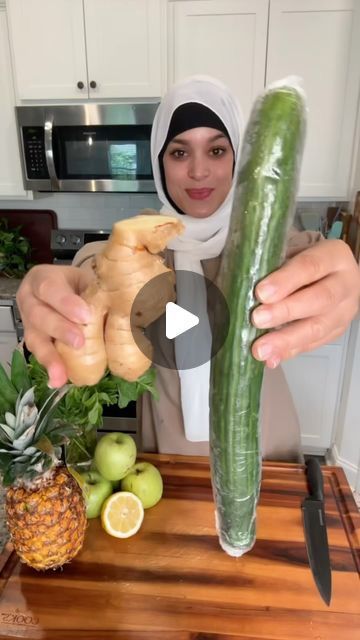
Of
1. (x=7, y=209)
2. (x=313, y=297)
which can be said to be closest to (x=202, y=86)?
(x=313, y=297)

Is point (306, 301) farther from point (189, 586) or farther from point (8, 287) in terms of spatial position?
point (8, 287)

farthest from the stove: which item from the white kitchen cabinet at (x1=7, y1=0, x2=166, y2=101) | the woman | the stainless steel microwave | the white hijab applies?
the white hijab

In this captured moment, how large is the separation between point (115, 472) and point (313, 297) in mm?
469

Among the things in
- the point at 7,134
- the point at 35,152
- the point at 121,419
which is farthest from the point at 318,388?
the point at 7,134

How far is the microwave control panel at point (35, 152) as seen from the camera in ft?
6.75

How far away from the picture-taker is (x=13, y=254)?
2.43 m

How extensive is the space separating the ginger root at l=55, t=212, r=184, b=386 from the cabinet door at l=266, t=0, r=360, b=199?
169 centimetres

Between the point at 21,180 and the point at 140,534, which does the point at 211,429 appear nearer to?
the point at 140,534

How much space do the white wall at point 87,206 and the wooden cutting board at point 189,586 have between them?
1.91 metres

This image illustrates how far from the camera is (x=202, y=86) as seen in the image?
950 millimetres

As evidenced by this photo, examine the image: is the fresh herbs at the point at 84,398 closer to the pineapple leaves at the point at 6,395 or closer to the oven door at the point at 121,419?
the pineapple leaves at the point at 6,395

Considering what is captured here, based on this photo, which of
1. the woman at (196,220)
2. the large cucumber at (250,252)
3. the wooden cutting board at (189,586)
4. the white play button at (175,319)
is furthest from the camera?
the woman at (196,220)

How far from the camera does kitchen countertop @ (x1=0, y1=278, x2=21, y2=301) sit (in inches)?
83.0

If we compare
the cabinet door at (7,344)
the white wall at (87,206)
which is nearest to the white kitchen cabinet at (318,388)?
the white wall at (87,206)
